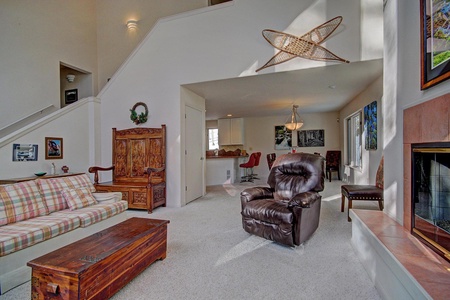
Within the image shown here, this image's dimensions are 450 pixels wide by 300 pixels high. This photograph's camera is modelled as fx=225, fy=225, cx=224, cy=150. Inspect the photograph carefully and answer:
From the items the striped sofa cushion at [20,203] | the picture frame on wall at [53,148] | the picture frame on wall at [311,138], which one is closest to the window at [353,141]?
the picture frame on wall at [311,138]

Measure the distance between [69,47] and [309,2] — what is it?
5932mm

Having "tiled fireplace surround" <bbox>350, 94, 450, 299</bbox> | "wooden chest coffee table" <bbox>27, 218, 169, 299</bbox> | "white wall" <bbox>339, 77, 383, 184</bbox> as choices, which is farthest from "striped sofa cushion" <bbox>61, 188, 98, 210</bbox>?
"white wall" <bbox>339, 77, 383, 184</bbox>

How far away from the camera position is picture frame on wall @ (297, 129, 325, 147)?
7.92 metres

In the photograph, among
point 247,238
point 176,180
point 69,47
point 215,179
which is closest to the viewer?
point 247,238

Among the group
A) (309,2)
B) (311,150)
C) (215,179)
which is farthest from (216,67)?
(311,150)

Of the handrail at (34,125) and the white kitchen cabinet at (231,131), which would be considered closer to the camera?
the handrail at (34,125)

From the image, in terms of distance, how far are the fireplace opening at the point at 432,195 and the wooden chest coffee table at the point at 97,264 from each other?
2.17 m

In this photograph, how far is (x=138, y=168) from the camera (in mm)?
4652

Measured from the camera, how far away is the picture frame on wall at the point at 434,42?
56.0 inches

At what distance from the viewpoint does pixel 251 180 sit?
25.1 ft

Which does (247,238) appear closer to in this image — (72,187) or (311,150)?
(72,187)

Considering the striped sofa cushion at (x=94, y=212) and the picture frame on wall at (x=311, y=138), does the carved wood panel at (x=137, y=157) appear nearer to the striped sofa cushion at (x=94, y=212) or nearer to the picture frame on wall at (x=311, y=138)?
the striped sofa cushion at (x=94, y=212)

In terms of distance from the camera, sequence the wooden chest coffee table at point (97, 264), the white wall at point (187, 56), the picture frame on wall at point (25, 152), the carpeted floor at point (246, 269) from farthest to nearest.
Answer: the picture frame on wall at point (25, 152) → the white wall at point (187, 56) → the carpeted floor at point (246, 269) → the wooden chest coffee table at point (97, 264)

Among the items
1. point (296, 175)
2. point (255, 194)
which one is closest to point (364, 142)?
point (296, 175)
